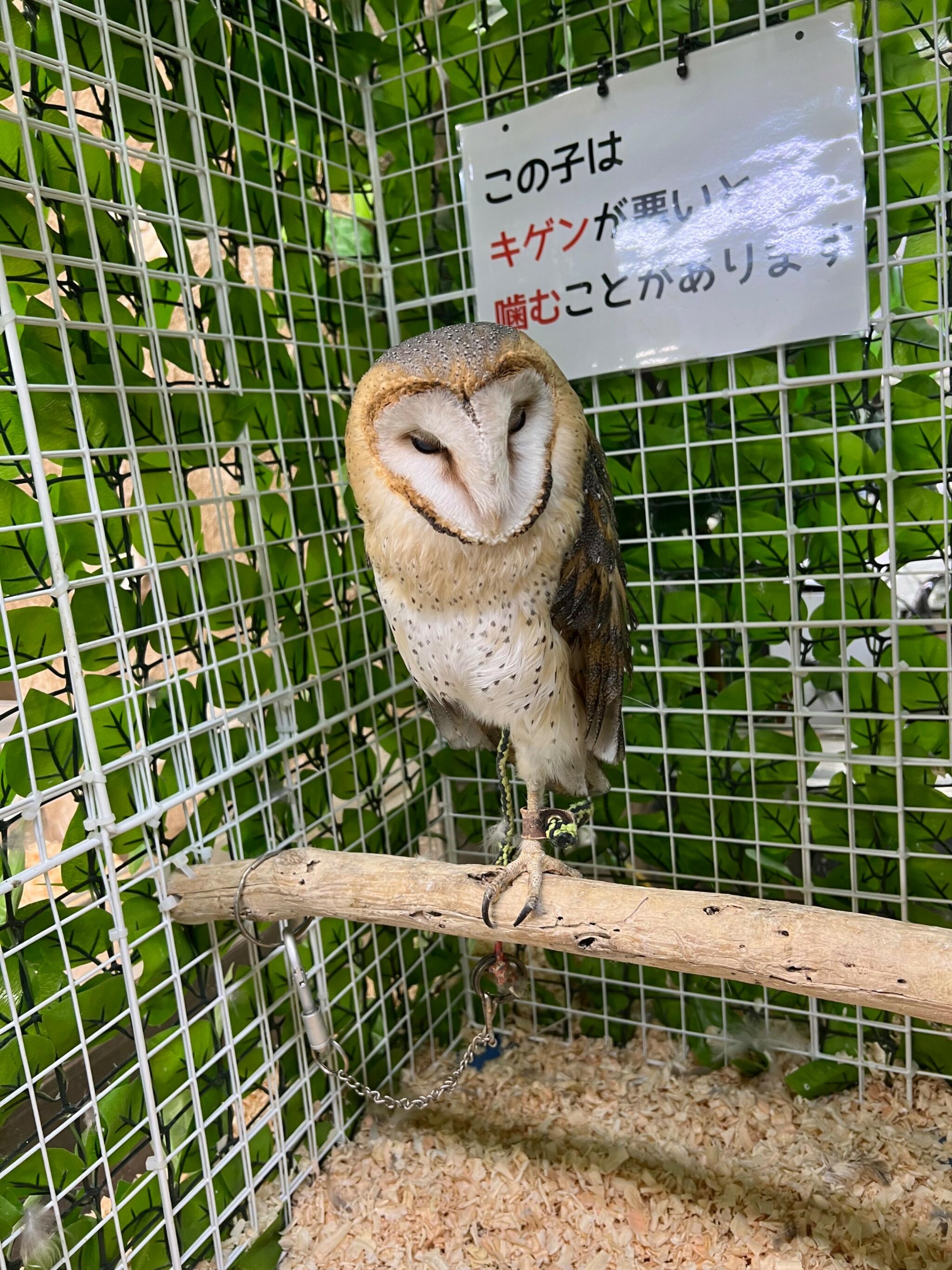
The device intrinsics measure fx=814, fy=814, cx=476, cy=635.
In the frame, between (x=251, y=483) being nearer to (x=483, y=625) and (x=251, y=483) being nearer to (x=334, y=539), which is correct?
(x=334, y=539)

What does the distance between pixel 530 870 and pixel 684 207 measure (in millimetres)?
1202

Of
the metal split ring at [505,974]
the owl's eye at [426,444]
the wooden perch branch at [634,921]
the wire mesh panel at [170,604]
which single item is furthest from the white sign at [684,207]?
the metal split ring at [505,974]

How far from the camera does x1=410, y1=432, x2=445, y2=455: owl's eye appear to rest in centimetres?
107

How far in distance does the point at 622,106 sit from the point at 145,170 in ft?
2.81

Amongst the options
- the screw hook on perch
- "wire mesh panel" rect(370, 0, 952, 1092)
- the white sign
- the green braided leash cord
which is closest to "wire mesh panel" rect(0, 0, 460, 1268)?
the screw hook on perch

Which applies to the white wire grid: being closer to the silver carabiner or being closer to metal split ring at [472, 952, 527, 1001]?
the silver carabiner

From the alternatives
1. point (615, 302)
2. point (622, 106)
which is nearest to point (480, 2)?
point (622, 106)

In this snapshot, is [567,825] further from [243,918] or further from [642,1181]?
[642,1181]

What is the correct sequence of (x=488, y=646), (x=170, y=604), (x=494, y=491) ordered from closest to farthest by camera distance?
(x=494, y=491), (x=488, y=646), (x=170, y=604)

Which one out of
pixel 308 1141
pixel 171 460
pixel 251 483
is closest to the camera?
pixel 171 460

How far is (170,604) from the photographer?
129cm

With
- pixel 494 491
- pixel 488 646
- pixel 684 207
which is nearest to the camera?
pixel 494 491

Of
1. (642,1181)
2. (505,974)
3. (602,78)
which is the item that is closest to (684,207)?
(602,78)

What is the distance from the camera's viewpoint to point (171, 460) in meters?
1.28
